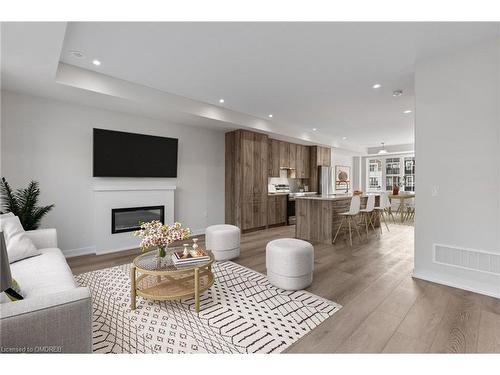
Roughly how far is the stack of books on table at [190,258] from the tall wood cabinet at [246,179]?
2978 millimetres

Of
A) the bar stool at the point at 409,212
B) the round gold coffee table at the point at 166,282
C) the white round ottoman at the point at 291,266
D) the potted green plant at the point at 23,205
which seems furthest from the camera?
the bar stool at the point at 409,212

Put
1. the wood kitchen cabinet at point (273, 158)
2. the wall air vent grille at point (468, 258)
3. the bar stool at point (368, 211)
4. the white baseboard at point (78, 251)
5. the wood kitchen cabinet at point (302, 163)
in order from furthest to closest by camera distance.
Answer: the wood kitchen cabinet at point (302, 163), the wood kitchen cabinet at point (273, 158), the bar stool at point (368, 211), the white baseboard at point (78, 251), the wall air vent grille at point (468, 258)

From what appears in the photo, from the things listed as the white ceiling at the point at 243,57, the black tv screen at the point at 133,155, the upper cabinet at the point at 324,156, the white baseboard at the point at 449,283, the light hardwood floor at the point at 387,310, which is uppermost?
the white ceiling at the point at 243,57

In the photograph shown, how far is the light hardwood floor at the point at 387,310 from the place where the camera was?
1.72m

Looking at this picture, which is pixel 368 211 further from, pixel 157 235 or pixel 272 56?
pixel 157 235

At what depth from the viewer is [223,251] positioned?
3557 mm

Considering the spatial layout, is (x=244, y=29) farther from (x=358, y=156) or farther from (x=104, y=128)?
(x=358, y=156)

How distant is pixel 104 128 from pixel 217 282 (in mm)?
3260

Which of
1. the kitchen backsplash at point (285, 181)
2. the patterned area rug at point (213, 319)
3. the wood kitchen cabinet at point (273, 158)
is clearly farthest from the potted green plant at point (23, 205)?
the kitchen backsplash at point (285, 181)

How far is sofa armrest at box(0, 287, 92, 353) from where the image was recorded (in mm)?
1086

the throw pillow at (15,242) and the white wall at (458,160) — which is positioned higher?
the white wall at (458,160)

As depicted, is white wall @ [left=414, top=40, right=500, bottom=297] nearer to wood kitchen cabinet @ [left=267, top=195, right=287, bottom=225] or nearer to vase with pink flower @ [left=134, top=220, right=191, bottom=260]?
vase with pink flower @ [left=134, top=220, right=191, bottom=260]

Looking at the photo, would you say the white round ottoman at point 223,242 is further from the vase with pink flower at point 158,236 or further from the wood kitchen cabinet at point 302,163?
the wood kitchen cabinet at point 302,163
